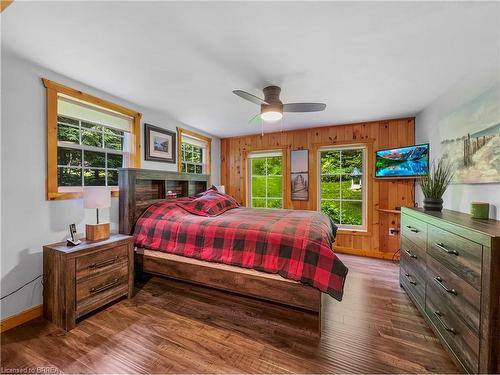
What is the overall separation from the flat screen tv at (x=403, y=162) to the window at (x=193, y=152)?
3.28 metres

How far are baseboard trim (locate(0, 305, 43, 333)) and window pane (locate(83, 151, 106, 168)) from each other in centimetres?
149

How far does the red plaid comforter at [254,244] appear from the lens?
1.77 m

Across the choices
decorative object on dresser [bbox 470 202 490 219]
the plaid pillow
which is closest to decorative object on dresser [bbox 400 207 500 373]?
decorative object on dresser [bbox 470 202 490 219]

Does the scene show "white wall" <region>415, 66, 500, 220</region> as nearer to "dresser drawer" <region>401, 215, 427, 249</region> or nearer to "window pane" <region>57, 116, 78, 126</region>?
"dresser drawer" <region>401, 215, 427, 249</region>

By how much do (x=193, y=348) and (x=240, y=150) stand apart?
3.90m

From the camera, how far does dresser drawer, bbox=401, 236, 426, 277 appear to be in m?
1.98

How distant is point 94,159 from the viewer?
104 inches

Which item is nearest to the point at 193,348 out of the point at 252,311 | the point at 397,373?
the point at 252,311

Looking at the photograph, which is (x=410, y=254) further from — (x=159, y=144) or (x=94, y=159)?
(x=94, y=159)

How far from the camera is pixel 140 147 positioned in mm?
3139

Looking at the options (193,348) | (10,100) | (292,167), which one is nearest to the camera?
(193,348)

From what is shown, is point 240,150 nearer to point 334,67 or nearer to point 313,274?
point 334,67

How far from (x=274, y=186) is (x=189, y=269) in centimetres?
282

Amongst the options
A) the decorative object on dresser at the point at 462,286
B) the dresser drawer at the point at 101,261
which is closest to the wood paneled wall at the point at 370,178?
the decorative object on dresser at the point at 462,286
